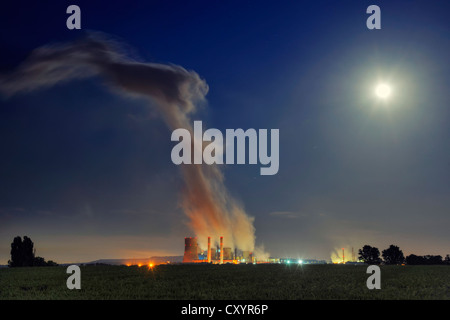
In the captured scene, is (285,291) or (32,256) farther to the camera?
(32,256)

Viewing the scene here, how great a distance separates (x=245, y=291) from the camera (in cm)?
4381

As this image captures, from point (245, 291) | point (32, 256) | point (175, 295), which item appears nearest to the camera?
point (175, 295)

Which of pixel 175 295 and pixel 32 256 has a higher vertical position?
pixel 175 295
